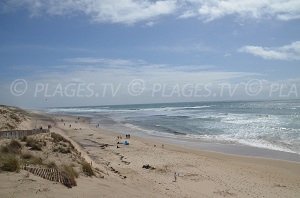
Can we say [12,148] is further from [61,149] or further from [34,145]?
[61,149]

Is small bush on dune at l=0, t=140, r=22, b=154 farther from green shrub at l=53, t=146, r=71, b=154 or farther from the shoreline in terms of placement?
the shoreline

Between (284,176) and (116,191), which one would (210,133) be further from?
(116,191)

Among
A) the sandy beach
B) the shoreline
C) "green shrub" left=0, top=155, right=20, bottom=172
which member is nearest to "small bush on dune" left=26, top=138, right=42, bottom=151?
the sandy beach

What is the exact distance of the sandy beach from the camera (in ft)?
25.6

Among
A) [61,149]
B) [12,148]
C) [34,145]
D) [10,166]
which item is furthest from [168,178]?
[10,166]

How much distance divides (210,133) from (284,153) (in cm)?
1295

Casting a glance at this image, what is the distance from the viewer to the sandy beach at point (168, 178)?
7797 mm

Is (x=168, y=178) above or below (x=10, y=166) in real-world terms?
below

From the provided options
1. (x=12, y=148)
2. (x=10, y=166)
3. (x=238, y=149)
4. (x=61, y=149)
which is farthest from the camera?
(x=238, y=149)

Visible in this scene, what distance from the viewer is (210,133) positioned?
35.1 meters

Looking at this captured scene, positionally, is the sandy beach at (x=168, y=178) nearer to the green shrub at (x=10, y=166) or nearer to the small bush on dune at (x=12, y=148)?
the green shrub at (x=10, y=166)

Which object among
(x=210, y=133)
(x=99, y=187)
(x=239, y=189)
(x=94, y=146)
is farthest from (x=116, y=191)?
(x=210, y=133)

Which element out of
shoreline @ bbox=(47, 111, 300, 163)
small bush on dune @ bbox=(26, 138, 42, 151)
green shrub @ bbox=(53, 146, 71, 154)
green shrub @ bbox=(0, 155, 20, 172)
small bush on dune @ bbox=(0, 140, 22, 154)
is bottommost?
shoreline @ bbox=(47, 111, 300, 163)

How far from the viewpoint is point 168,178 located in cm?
1427
